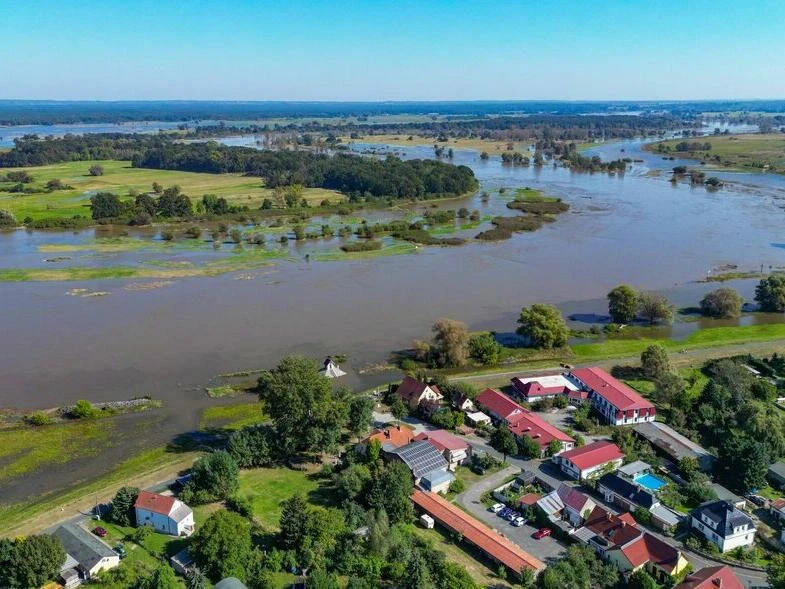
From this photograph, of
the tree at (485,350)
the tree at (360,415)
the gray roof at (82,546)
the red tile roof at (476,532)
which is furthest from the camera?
the tree at (485,350)

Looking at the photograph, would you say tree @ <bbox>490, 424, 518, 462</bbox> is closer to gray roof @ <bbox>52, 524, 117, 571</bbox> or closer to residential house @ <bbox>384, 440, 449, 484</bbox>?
residential house @ <bbox>384, 440, 449, 484</bbox>

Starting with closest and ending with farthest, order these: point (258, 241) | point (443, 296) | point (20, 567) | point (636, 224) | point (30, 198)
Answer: point (20, 567), point (443, 296), point (258, 241), point (636, 224), point (30, 198)

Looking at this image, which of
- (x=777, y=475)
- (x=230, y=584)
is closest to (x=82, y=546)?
(x=230, y=584)

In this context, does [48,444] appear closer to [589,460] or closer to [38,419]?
[38,419]

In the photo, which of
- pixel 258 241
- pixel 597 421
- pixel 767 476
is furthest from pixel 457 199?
pixel 767 476

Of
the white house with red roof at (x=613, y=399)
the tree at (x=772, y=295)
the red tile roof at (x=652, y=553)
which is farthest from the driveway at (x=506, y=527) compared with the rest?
the tree at (x=772, y=295)

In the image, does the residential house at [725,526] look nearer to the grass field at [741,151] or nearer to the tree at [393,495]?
the tree at [393,495]

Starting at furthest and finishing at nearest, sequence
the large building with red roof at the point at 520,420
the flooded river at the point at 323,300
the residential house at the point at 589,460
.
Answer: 1. the flooded river at the point at 323,300
2. the large building with red roof at the point at 520,420
3. the residential house at the point at 589,460

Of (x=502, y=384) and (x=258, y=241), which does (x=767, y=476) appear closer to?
(x=502, y=384)
